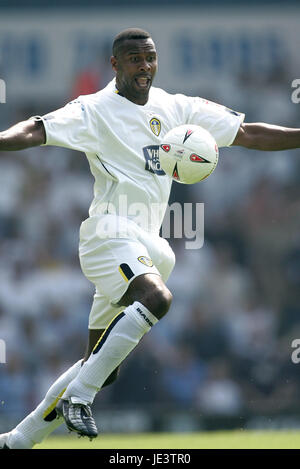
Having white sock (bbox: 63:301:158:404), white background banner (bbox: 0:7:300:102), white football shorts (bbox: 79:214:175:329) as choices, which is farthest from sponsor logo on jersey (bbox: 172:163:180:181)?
white background banner (bbox: 0:7:300:102)

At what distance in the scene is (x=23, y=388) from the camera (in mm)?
12164

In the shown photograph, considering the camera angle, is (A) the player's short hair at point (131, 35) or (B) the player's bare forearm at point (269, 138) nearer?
(A) the player's short hair at point (131, 35)

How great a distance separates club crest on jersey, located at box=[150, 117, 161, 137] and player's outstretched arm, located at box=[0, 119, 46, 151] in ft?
2.88

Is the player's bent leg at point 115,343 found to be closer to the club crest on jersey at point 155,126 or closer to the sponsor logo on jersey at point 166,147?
the sponsor logo on jersey at point 166,147

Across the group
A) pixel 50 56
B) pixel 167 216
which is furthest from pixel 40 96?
pixel 167 216

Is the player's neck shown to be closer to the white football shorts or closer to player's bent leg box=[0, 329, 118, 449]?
the white football shorts

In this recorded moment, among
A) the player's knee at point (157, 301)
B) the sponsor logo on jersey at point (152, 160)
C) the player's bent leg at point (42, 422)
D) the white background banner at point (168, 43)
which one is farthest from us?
the white background banner at point (168, 43)

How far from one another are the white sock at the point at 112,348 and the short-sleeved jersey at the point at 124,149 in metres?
0.83

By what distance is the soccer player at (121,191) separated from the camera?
598 cm

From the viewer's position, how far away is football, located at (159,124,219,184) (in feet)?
20.1

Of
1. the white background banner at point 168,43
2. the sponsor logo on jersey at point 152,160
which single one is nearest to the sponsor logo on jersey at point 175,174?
the sponsor logo on jersey at point 152,160

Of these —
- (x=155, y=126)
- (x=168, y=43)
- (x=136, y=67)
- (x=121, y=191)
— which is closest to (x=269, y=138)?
(x=155, y=126)
